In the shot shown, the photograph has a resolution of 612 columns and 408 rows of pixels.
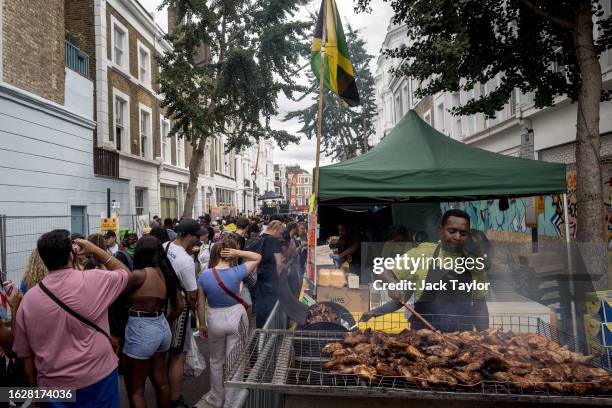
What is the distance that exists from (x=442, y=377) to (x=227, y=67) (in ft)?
50.5

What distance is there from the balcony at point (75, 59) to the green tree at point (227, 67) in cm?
253

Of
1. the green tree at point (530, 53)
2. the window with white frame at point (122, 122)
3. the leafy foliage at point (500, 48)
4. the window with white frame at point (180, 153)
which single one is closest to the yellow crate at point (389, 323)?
the green tree at point (530, 53)

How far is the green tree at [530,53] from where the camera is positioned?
17.2 feet

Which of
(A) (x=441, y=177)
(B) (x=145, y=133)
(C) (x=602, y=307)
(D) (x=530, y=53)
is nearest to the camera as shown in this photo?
(C) (x=602, y=307)

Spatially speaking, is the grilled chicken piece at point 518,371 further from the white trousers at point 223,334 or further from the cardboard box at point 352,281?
the white trousers at point 223,334

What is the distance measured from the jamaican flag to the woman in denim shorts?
130 inches

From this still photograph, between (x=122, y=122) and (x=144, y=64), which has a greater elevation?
(x=144, y=64)

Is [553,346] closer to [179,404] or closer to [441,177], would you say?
[441,177]

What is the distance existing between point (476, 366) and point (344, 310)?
1389mm

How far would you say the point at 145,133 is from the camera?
20.2m

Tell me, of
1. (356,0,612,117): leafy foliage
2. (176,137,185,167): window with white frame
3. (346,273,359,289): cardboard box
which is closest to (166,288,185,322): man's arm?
(346,273,359,289): cardboard box

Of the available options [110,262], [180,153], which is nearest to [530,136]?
[110,262]

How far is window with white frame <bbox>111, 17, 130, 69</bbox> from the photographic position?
17.4 meters

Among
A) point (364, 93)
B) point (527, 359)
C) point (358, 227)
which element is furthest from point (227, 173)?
point (527, 359)
